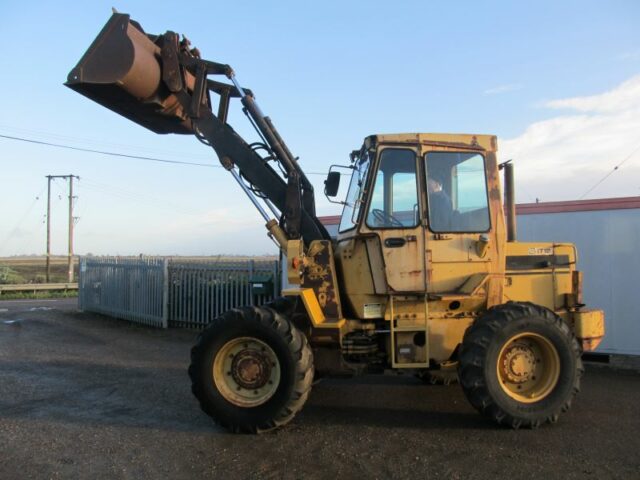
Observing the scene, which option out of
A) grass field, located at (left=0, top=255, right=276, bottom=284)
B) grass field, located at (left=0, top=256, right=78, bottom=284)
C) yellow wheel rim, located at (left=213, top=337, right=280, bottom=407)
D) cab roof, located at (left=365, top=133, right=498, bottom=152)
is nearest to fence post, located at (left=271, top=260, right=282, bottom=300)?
grass field, located at (left=0, top=255, right=276, bottom=284)

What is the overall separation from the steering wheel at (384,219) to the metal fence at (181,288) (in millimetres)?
6144

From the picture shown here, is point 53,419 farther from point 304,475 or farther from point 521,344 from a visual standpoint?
point 521,344

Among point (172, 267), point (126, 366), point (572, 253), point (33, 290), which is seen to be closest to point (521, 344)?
point (572, 253)

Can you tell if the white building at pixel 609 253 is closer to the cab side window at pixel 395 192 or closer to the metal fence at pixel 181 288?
the cab side window at pixel 395 192

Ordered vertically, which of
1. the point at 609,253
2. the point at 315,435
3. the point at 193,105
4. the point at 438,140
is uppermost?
the point at 193,105

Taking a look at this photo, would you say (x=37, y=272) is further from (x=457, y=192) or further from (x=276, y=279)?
(x=457, y=192)

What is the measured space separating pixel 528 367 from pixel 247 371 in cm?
303

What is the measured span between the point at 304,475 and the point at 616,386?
5.35 metres

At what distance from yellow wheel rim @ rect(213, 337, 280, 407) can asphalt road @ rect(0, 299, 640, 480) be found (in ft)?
1.42

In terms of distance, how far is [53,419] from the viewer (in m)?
5.77

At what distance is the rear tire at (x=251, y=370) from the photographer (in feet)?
17.4

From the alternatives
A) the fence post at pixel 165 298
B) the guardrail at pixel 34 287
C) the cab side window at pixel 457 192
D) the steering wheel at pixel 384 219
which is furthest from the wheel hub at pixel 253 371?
the guardrail at pixel 34 287

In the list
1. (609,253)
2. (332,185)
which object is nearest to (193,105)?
(332,185)

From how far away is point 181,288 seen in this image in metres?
13.1
